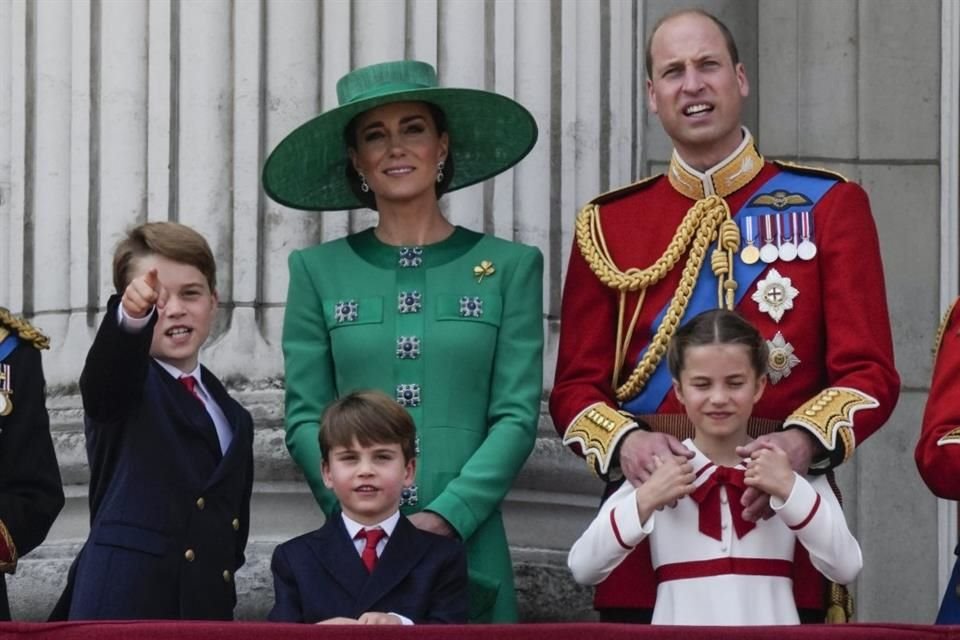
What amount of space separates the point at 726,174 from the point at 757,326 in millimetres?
381

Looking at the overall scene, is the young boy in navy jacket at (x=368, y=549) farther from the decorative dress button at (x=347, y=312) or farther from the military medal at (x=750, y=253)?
the military medal at (x=750, y=253)

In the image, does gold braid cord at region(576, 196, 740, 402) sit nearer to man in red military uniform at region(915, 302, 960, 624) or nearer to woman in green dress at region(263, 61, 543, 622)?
woman in green dress at region(263, 61, 543, 622)

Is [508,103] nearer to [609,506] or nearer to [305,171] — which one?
[305,171]

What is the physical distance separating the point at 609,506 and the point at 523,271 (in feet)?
2.22

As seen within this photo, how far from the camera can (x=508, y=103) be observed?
6523 millimetres

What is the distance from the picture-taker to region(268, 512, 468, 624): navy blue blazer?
18.7ft

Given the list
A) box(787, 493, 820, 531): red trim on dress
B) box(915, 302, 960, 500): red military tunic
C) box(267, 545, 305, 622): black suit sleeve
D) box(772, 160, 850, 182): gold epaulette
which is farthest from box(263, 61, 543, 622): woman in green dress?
box(915, 302, 960, 500): red military tunic

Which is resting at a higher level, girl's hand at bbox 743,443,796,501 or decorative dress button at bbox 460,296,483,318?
decorative dress button at bbox 460,296,483,318

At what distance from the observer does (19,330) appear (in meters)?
5.98

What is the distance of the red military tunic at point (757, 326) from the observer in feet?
19.5

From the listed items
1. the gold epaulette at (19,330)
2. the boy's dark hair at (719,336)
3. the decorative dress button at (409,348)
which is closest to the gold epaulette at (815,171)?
the boy's dark hair at (719,336)

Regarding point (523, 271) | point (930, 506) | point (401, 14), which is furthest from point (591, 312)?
point (930, 506)

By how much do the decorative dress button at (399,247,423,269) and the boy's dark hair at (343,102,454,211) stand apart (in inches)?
7.5

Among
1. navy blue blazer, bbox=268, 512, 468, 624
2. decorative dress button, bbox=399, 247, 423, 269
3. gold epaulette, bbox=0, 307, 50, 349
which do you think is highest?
decorative dress button, bbox=399, 247, 423, 269
